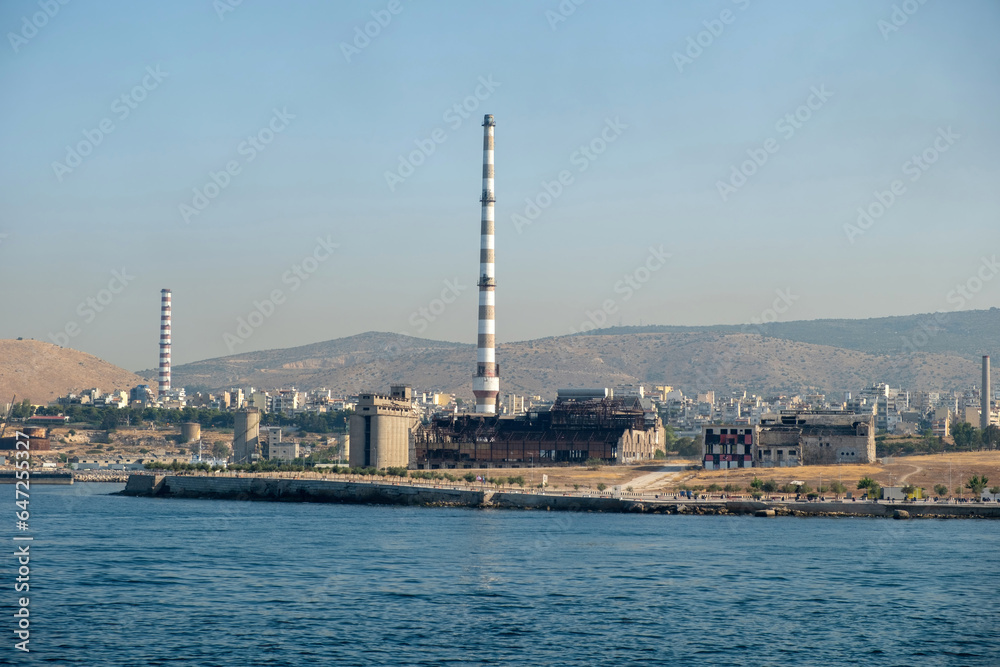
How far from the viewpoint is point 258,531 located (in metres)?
89.7

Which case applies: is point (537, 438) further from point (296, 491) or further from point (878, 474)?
point (878, 474)

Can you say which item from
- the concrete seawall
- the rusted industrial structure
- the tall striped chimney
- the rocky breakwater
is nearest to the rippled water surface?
the concrete seawall

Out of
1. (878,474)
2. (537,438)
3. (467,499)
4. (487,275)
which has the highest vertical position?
(487,275)

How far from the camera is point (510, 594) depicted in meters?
59.6

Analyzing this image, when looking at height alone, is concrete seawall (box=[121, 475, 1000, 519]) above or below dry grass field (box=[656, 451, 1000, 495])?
below

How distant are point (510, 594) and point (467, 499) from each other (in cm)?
5984

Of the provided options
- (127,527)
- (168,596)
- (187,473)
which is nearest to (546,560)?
(168,596)

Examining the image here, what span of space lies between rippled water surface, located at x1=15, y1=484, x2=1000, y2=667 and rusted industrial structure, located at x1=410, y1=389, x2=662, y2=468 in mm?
68098

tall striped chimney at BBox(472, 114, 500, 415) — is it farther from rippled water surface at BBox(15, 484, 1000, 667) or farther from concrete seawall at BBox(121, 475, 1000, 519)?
rippled water surface at BBox(15, 484, 1000, 667)

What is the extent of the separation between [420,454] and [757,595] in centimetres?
10966

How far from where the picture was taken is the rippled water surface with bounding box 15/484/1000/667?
47094 millimetres

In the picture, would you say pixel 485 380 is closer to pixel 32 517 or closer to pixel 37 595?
pixel 32 517

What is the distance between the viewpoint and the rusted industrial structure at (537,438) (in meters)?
164

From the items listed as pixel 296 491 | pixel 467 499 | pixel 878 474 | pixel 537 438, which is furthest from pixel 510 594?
pixel 537 438
